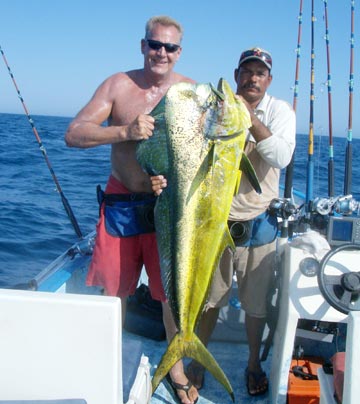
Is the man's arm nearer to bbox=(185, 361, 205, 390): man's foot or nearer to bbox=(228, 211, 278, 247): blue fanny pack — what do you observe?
bbox=(228, 211, 278, 247): blue fanny pack

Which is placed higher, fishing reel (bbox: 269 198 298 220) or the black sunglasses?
the black sunglasses

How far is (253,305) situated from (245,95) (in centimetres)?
122

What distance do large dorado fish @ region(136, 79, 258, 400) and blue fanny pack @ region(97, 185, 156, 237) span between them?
14.4 inches

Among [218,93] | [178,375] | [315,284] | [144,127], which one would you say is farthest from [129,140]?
[178,375]

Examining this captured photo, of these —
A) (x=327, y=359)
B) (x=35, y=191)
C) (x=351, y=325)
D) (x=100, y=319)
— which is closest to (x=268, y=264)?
(x=327, y=359)

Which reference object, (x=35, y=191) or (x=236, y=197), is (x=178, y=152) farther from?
(x=35, y=191)

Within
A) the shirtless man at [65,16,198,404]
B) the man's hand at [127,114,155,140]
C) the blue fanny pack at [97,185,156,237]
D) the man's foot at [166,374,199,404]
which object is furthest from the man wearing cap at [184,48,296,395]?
the man's hand at [127,114,155,140]

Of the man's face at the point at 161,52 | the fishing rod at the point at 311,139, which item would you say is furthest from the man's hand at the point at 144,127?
the fishing rod at the point at 311,139

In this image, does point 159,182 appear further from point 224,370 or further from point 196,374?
point 224,370

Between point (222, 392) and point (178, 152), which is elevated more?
point (178, 152)

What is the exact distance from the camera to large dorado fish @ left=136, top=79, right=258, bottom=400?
7.11 feet

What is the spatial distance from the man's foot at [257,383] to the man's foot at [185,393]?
13.0 inches

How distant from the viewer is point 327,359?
3215mm

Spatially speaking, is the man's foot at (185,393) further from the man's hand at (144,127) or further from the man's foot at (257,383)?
the man's hand at (144,127)
